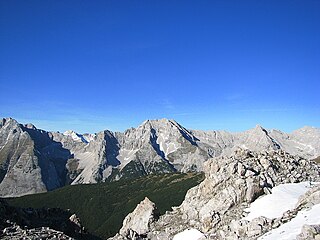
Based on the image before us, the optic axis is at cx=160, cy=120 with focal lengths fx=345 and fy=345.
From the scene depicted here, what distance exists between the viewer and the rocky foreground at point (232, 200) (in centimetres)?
4516

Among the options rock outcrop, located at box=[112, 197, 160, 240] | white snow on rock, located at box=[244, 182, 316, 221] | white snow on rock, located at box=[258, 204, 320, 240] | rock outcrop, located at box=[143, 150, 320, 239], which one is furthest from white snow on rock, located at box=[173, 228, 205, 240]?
white snow on rock, located at box=[258, 204, 320, 240]

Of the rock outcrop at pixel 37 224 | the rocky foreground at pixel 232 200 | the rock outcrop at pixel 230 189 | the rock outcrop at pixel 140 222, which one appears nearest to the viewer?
the rock outcrop at pixel 37 224

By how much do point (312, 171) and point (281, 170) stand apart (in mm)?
6254

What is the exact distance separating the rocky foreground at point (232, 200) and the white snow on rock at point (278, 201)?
111 cm

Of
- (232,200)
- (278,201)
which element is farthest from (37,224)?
(278,201)

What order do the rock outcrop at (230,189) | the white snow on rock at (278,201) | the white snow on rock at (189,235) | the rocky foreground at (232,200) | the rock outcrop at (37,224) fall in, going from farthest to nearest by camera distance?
the white snow on rock at (189,235) → the rock outcrop at (230,189) → the white snow on rock at (278,201) → the rocky foreground at (232,200) → the rock outcrop at (37,224)

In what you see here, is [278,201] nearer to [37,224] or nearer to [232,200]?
[232,200]

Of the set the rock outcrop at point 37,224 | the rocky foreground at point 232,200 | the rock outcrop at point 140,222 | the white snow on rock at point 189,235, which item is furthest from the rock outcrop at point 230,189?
the rock outcrop at point 37,224

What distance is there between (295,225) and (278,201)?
13.9 m

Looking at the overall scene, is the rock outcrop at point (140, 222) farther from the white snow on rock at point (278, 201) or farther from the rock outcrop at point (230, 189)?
the white snow on rock at point (278, 201)

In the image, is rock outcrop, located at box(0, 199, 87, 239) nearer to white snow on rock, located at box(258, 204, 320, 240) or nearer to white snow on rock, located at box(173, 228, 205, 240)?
white snow on rock, located at box(173, 228, 205, 240)

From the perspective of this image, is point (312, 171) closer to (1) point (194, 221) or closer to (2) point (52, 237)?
(1) point (194, 221)

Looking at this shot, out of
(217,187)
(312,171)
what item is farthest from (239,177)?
(312,171)

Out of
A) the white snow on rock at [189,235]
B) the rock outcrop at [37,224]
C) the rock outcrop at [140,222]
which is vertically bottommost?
the white snow on rock at [189,235]
